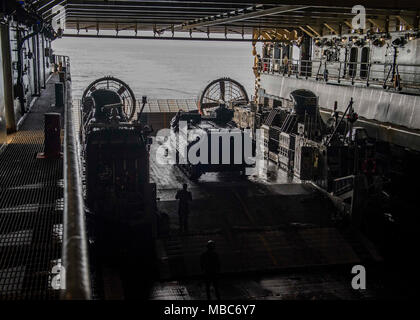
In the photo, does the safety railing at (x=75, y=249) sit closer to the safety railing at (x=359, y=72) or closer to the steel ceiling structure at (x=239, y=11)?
the steel ceiling structure at (x=239, y=11)

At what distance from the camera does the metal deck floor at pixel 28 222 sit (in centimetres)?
382

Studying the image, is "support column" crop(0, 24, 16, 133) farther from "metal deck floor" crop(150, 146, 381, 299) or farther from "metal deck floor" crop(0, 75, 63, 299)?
"metal deck floor" crop(150, 146, 381, 299)

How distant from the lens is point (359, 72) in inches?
1125

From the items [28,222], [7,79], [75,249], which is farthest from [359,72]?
[75,249]

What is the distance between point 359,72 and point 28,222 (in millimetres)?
27324

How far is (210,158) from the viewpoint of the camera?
63.5 feet

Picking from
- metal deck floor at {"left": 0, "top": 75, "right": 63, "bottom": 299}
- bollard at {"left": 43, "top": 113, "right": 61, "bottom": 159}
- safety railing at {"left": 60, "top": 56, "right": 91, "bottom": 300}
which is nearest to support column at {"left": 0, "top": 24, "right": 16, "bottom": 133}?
metal deck floor at {"left": 0, "top": 75, "right": 63, "bottom": 299}

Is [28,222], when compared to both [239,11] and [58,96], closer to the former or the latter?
[58,96]

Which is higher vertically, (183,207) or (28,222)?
(28,222)

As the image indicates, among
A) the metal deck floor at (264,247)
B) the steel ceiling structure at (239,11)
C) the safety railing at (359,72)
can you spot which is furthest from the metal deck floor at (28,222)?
the safety railing at (359,72)

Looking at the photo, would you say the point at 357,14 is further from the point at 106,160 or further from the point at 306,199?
the point at 106,160
